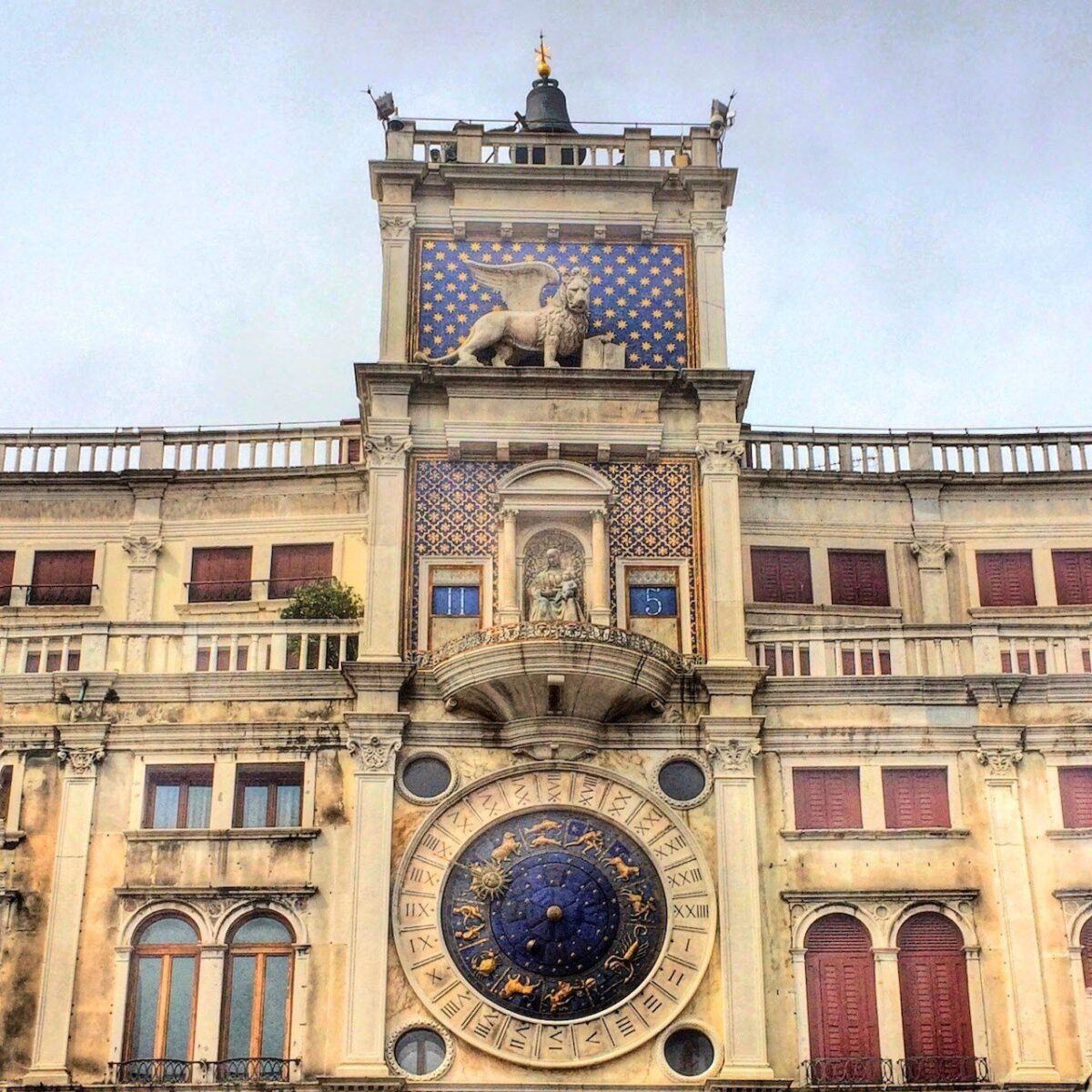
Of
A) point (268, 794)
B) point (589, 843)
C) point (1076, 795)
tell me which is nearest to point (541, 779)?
point (589, 843)

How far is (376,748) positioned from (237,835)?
8.77 feet

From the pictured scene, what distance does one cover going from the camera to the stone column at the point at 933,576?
38.2m

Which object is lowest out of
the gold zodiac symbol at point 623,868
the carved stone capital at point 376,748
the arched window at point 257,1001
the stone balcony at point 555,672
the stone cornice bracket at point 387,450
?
the arched window at point 257,1001

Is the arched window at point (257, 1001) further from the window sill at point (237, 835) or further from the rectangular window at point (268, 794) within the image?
the rectangular window at point (268, 794)

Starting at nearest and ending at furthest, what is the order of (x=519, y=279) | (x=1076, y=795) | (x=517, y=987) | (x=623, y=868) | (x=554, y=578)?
(x=517, y=987), (x=623, y=868), (x=1076, y=795), (x=554, y=578), (x=519, y=279)

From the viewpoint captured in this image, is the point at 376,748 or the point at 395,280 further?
the point at 395,280

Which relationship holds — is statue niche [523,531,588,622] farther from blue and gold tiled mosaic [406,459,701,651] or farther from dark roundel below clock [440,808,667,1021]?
dark roundel below clock [440,808,667,1021]

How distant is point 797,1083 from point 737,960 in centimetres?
209

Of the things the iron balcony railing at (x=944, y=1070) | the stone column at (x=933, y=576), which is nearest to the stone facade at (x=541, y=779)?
the iron balcony railing at (x=944, y=1070)

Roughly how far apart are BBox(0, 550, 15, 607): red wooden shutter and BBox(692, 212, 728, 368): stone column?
1399 centimetres

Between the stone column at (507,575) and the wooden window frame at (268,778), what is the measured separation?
4.29 meters

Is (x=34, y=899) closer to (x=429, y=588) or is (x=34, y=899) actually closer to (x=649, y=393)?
(x=429, y=588)

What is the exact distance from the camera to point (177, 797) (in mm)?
33000

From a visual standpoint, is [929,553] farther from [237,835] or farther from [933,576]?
[237,835]
